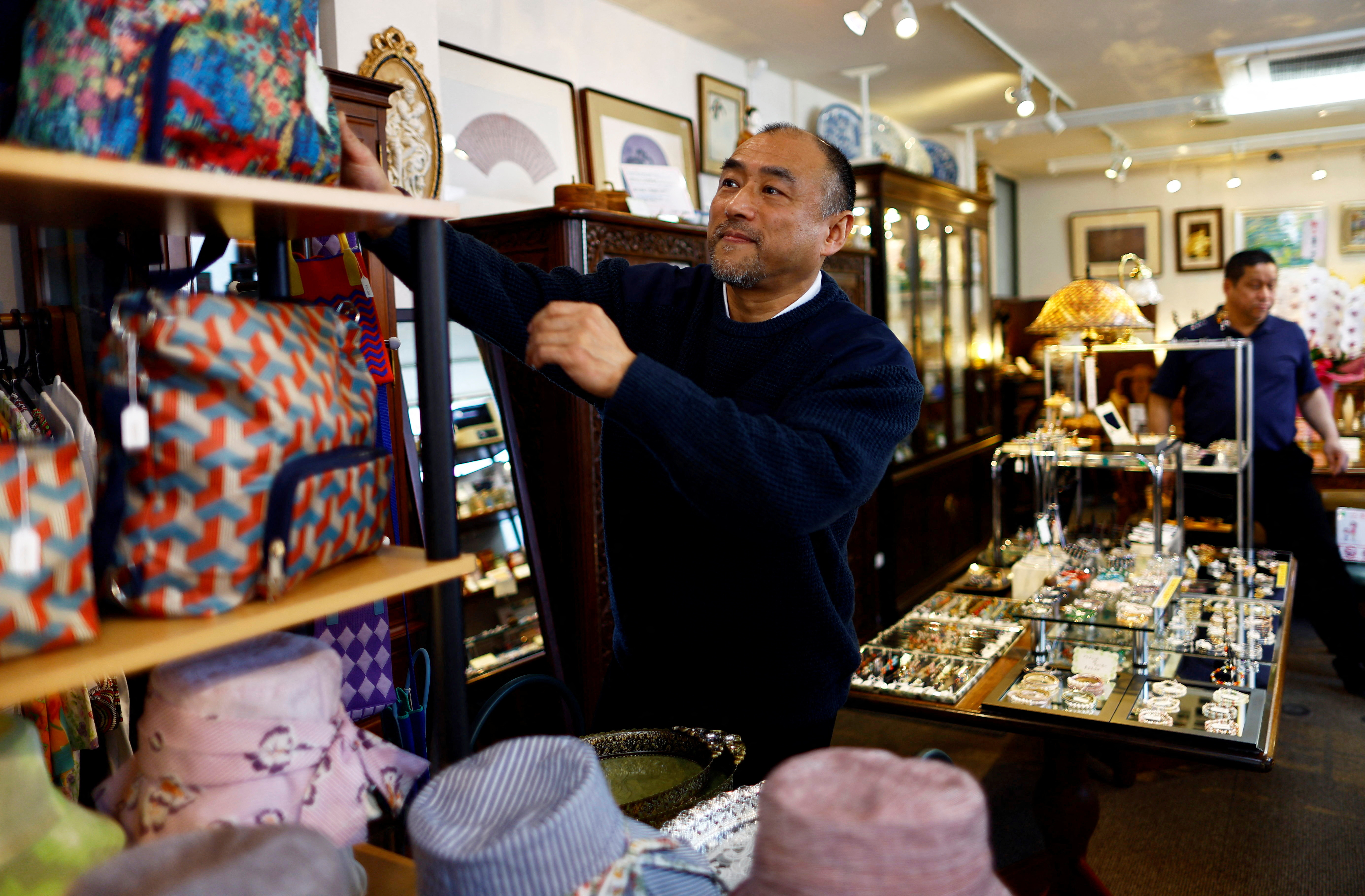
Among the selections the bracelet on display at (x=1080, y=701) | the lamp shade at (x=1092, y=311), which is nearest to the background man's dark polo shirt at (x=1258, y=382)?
the lamp shade at (x=1092, y=311)

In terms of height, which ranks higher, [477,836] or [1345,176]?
[1345,176]

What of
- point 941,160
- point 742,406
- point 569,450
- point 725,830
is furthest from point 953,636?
point 941,160

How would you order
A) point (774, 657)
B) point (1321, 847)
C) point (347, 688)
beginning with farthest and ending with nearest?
1. point (1321, 847)
2. point (347, 688)
3. point (774, 657)

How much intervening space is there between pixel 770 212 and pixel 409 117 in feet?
5.19

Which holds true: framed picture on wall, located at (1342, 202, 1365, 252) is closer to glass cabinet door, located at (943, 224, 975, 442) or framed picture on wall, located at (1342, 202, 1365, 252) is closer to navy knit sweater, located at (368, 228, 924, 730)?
glass cabinet door, located at (943, 224, 975, 442)

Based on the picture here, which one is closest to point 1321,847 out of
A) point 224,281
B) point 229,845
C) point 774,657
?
point 774,657

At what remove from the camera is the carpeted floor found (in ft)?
8.70

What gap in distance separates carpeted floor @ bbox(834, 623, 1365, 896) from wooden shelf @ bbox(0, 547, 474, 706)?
1816 millimetres

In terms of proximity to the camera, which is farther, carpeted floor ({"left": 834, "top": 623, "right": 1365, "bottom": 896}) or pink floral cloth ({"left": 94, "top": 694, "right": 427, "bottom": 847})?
carpeted floor ({"left": 834, "top": 623, "right": 1365, "bottom": 896})

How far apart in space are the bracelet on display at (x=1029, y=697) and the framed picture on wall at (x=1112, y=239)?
7691mm

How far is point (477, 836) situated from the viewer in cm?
77

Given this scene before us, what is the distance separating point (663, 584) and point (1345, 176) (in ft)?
29.7

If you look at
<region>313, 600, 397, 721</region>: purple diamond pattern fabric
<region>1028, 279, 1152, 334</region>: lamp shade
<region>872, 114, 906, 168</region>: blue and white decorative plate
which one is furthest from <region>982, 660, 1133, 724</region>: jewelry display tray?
<region>872, 114, 906, 168</region>: blue and white decorative plate

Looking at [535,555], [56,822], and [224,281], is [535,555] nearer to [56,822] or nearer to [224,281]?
[224,281]
